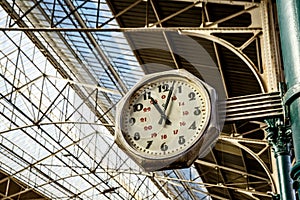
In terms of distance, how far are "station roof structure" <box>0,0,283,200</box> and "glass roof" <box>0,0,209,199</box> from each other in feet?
0.22

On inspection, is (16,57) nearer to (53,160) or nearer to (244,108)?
(53,160)

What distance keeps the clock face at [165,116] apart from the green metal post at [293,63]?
125 cm

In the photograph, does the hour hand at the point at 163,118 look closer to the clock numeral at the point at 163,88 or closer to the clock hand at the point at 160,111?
the clock hand at the point at 160,111

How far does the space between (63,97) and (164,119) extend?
79.7ft

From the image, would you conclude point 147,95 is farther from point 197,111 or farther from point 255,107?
point 255,107

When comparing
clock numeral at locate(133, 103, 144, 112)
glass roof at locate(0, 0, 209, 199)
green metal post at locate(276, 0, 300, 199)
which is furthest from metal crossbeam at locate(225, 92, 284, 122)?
glass roof at locate(0, 0, 209, 199)

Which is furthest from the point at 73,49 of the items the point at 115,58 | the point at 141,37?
the point at 141,37

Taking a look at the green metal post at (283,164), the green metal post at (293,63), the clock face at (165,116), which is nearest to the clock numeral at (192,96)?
the clock face at (165,116)

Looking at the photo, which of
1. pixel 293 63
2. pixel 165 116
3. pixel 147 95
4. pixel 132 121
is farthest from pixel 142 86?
pixel 293 63

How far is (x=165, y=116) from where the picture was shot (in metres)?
4.07

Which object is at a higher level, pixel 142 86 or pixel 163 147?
pixel 142 86

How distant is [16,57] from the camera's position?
83.3ft

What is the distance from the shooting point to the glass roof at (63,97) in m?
21.3

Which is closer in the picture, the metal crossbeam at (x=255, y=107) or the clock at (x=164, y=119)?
the metal crossbeam at (x=255, y=107)
